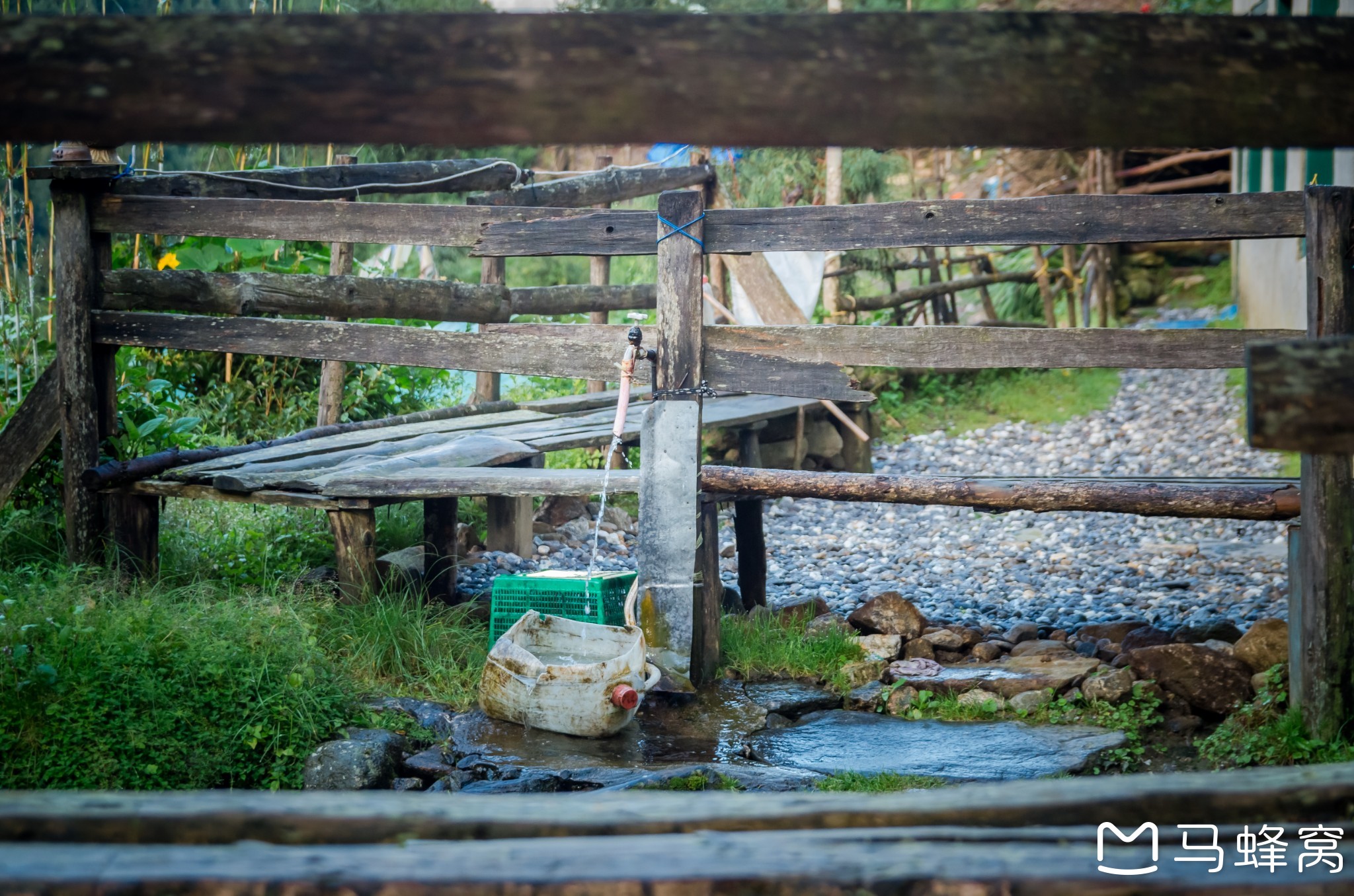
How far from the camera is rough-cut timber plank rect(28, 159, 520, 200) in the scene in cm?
571

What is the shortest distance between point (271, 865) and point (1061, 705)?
398cm

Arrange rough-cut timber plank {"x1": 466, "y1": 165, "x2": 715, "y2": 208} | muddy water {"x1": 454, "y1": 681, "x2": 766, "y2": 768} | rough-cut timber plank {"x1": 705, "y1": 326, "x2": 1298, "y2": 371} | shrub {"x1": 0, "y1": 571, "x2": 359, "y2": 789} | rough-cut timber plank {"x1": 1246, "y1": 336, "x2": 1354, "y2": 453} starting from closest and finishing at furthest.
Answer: rough-cut timber plank {"x1": 1246, "y1": 336, "x2": 1354, "y2": 453}
shrub {"x1": 0, "y1": 571, "x2": 359, "y2": 789}
muddy water {"x1": 454, "y1": 681, "x2": 766, "y2": 768}
rough-cut timber plank {"x1": 705, "y1": 326, "x2": 1298, "y2": 371}
rough-cut timber plank {"x1": 466, "y1": 165, "x2": 715, "y2": 208}

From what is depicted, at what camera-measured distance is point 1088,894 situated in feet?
5.55

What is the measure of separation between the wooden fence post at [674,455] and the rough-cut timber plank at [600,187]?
8.66 feet

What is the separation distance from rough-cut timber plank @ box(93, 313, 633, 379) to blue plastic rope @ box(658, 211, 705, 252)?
0.56 metres

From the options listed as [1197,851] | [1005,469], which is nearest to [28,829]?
[1197,851]

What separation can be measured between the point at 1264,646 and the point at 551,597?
3198 mm

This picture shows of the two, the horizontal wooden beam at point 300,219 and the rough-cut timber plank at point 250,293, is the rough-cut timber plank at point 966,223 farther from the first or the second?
the rough-cut timber plank at point 250,293

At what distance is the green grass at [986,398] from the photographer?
1186 cm

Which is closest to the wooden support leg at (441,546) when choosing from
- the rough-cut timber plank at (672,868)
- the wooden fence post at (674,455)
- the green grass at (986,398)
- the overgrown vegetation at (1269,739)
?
the wooden fence post at (674,455)

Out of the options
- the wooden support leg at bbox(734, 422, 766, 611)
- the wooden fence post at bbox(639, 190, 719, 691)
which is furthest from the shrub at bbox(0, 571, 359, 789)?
the wooden support leg at bbox(734, 422, 766, 611)

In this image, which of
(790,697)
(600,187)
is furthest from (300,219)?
(790,697)

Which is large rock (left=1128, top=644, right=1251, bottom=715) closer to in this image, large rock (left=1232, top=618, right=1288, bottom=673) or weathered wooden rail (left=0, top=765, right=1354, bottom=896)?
large rock (left=1232, top=618, right=1288, bottom=673)

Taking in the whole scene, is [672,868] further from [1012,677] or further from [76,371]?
[76,371]
